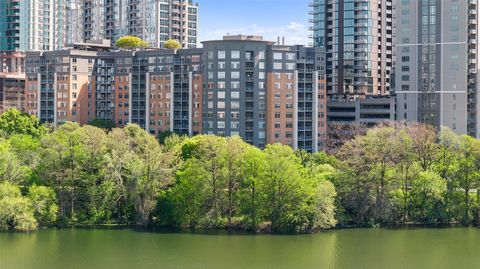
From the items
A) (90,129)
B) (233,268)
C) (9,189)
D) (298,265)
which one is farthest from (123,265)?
(90,129)

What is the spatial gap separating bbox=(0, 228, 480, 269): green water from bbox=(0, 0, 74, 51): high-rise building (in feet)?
266

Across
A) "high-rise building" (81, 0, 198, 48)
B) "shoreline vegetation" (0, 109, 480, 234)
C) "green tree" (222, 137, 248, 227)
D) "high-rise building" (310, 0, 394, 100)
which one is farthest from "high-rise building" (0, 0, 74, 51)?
"green tree" (222, 137, 248, 227)

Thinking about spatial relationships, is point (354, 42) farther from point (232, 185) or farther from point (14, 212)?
point (14, 212)

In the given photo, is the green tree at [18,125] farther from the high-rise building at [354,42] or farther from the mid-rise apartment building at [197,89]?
the high-rise building at [354,42]

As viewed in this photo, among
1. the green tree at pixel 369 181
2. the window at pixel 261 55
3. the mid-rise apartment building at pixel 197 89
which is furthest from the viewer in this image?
the window at pixel 261 55

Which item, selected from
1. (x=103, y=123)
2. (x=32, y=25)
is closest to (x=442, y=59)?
(x=103, y=123)

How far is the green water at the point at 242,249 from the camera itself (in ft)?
204

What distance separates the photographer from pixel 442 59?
108 meters

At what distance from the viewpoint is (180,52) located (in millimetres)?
115375

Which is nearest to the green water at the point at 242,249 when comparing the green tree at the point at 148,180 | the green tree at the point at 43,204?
the green tree at the point at 43,204

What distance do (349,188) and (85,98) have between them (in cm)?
5354

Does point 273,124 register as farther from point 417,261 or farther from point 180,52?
point 417,261

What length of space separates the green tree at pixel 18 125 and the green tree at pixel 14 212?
31.1m

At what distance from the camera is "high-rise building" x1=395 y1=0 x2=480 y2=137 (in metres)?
108
